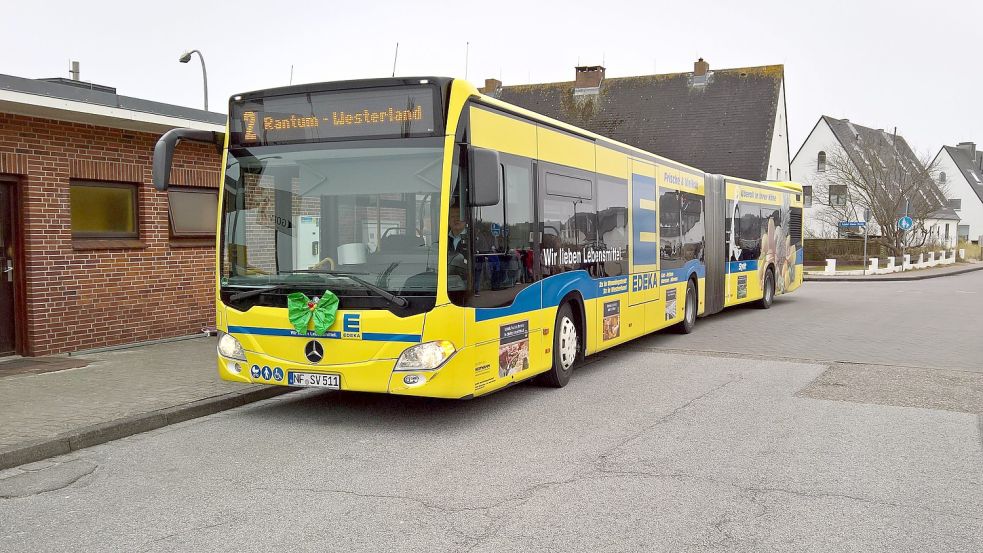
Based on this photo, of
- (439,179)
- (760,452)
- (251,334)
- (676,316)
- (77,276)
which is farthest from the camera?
(676,316)

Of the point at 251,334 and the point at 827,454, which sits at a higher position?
the point at 251,334

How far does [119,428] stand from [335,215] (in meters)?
2.39

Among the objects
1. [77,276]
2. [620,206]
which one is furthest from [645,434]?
[77,276]

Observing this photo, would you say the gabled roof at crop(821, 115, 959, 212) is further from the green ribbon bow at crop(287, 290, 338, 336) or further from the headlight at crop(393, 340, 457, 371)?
the green ribbon bow at crop(287, 290, 338, 336)

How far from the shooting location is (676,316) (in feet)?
43.2

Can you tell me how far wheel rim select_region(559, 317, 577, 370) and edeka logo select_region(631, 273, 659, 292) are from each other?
6.88 feet

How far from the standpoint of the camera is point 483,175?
6812 millimetres

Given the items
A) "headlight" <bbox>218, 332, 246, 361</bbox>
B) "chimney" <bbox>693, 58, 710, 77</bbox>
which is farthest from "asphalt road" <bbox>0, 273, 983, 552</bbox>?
"chimney" <bbox>693, 58, 710, 77</bbox>

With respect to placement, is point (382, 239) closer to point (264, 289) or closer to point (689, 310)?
point (264, 289)

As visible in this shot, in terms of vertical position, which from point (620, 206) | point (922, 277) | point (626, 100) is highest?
point (626, 100)

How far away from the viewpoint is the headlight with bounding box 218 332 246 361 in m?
7.44

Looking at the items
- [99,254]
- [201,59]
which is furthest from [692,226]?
[201,59]

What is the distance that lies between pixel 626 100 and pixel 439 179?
38646mm

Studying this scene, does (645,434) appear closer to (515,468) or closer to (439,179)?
(515,468)
